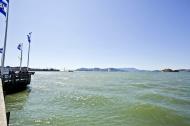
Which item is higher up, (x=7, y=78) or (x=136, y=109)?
(x=7, y=78)

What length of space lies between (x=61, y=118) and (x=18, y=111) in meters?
3.74

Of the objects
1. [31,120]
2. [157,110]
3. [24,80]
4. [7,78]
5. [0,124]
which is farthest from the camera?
[24,80]

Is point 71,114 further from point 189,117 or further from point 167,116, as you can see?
point 189,117

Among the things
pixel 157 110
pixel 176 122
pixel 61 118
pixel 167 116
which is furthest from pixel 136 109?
pixel 61 118

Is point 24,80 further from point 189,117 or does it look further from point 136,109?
point 189,117

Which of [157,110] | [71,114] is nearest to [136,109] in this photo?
[157,110]

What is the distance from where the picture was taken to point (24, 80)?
31359mm

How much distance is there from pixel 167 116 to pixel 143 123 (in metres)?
3.25

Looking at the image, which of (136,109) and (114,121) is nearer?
(114,121)

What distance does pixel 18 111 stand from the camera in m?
17.6

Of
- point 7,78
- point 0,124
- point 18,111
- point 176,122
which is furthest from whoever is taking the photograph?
point 7,78

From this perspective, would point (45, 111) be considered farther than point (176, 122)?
Yes

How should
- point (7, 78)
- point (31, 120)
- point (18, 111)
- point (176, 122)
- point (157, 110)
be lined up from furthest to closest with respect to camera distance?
1. point (7, 78)
2. point (157, 110)
3. point (18, 111)
4. point (176, 122)
5. point (31, 120)

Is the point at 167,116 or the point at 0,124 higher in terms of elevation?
the point at 0,124
